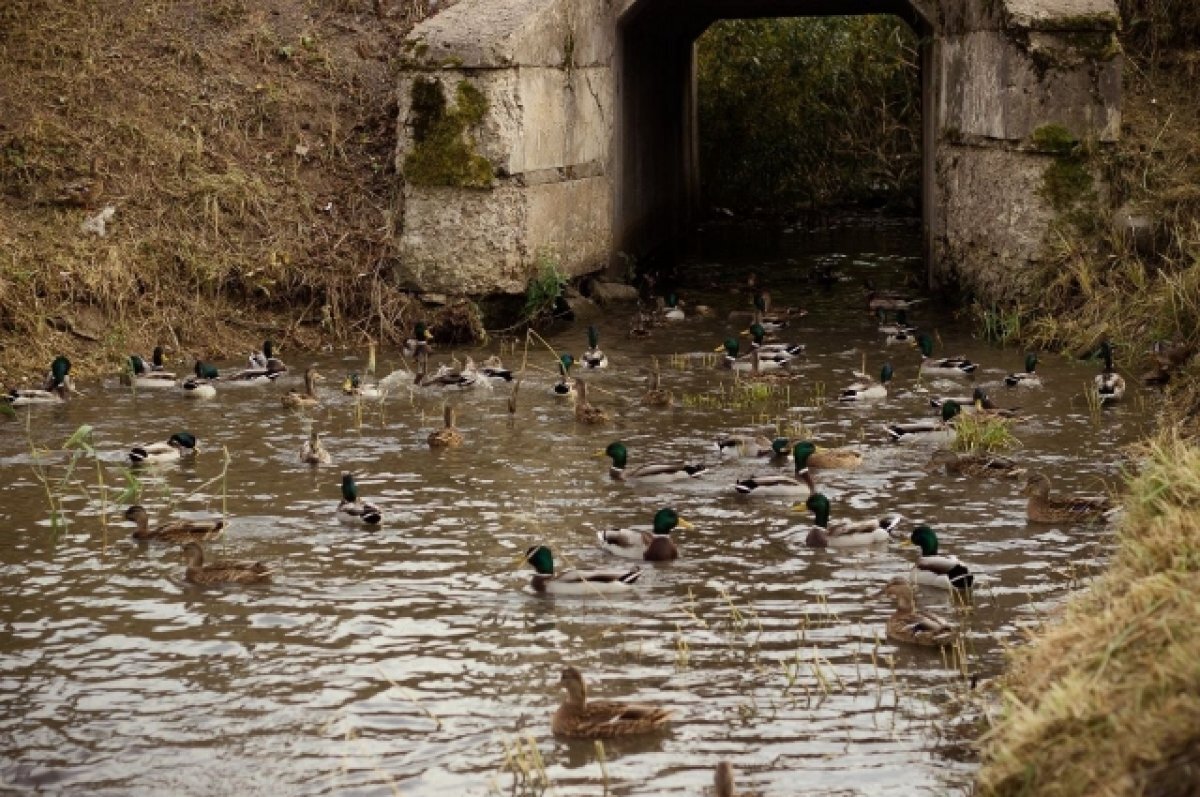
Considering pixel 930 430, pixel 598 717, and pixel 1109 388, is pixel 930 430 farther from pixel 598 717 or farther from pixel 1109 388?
pixel 598 717

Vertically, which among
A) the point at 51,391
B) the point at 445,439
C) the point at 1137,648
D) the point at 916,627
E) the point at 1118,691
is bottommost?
the point at 916,627

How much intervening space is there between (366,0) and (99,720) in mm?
15235

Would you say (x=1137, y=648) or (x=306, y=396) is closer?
(x=1137, y=648)

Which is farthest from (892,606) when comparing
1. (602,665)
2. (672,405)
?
(672,405)

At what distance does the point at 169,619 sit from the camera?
38.0ft

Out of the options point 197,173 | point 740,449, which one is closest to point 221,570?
point 740,449

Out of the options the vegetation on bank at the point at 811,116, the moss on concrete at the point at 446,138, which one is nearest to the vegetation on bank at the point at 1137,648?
the moss on concrete at the point at 446,138

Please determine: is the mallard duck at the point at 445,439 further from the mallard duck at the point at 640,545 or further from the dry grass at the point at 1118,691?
the dry grass at the point at 1118,691

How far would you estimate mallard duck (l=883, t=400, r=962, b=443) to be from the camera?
1598 cm

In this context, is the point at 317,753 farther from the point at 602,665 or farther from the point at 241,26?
the point at 241,26

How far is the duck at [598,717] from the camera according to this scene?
31.0ft

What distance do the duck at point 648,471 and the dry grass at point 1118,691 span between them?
5.42 metres

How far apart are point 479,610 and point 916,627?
8.56 feet

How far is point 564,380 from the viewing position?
59.6 ft
